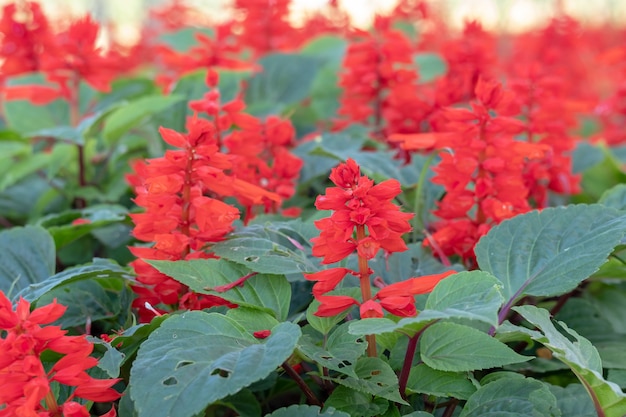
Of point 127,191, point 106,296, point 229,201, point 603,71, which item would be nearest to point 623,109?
A: point 229,201

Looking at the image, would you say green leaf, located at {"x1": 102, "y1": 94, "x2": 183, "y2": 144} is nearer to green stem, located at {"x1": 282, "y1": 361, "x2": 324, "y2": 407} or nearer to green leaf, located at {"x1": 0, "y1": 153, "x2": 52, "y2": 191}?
green leaf, located at {"x1": 0, "y1": 153, "x2": 52, "y2": 191}

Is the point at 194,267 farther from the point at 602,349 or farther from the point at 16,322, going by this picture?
the point at 602,349

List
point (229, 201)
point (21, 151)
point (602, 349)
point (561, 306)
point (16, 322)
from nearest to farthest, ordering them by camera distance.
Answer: point (16, 322)
point (602, 349)
point (561, 306)
point (229, 201)
point (21, 151)

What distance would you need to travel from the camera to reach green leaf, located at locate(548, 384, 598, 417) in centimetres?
97

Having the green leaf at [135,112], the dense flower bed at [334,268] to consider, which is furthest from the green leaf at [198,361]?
the green leaf at [135,112]

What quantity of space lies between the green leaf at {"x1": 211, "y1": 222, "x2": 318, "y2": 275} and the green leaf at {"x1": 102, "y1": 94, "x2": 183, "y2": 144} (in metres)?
0.61

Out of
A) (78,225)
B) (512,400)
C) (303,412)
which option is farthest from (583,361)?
(78,225)

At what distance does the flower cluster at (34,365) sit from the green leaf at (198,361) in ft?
0.21

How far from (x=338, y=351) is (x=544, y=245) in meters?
0.38

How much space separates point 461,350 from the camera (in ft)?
2.90

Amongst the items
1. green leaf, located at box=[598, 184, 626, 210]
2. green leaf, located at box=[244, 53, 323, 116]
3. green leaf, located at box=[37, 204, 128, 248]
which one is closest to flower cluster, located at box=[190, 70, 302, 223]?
green leaf, located at box=[37, 204, 128, 248]

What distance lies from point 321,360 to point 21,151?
116 centimetres

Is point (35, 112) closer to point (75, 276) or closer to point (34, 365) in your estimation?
point (75, 276)

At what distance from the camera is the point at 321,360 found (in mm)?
Answer: 819
